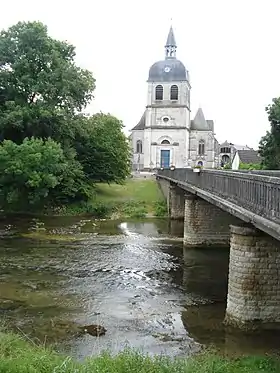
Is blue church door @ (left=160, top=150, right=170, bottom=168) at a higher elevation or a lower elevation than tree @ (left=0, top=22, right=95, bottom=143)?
lower

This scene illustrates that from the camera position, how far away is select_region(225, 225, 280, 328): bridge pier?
1328 cm

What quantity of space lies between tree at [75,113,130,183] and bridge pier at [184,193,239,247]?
20.2 metres

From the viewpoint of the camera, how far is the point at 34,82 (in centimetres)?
4000

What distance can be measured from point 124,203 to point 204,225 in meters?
17.7

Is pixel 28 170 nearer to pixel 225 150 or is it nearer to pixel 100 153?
pixel 100 153

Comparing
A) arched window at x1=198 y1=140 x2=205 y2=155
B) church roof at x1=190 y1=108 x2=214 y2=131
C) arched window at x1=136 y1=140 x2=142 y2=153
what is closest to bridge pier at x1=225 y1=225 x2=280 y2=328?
arched window at x1=136 y1=140 x2=142 y2=153

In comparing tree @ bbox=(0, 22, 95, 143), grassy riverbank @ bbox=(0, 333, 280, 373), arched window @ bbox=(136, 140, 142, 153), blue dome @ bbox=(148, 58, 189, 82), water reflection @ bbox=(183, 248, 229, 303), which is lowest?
water reflection @ bbox=(183, 248, 229, 303)

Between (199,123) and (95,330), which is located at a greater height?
(199,123)

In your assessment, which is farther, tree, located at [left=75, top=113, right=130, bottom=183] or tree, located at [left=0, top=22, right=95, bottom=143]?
tree, located at [left=75, top=113, right=130, bottom=183]

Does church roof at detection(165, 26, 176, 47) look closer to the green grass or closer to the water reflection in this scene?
the green grass

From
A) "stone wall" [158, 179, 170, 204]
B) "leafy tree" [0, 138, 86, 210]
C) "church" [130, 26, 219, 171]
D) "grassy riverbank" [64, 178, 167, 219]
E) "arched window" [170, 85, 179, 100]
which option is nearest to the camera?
"leafy tree" [0, 138, 86, 210]

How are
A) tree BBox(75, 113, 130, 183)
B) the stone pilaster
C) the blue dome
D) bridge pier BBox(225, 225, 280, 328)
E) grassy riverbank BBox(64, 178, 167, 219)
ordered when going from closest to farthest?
1. bridge pier BBox(225, 225, 280, 328)
2. the stone pilaster
3. grassy riverbank BBox(64, 178, 167, 219)
4. tree BBox(75, 113, 130, 183)
5. the blue dome

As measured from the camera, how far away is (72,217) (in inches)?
1519

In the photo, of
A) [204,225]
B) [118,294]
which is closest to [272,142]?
[204,225]
